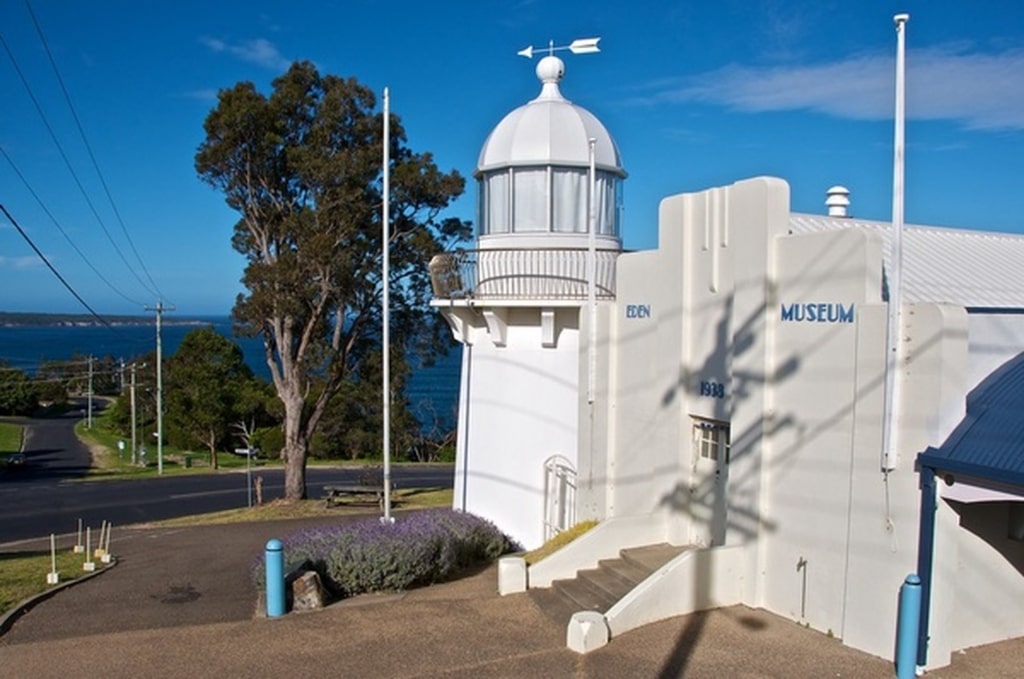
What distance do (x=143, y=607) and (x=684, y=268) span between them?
27.3 ft

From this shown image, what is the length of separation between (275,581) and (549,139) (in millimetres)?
8147

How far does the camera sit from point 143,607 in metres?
11.1

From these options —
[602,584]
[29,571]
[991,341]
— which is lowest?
[29,571]

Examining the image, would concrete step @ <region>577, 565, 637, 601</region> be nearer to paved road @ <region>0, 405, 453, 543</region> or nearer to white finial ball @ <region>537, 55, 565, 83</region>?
white finial ball @ <region>537, 55, 565, 83</region>

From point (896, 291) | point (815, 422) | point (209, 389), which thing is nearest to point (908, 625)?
point (815, 422)

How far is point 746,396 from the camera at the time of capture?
365 inches

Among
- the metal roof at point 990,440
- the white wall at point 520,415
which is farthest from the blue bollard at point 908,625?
the white wall at point 520,415

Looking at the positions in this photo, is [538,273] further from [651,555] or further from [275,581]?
[275,581]

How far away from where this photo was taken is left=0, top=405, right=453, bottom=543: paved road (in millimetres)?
25531

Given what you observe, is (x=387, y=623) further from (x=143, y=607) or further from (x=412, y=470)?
(x=412, y=470)

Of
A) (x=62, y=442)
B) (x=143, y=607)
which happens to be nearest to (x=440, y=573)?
(x=143, y=607)

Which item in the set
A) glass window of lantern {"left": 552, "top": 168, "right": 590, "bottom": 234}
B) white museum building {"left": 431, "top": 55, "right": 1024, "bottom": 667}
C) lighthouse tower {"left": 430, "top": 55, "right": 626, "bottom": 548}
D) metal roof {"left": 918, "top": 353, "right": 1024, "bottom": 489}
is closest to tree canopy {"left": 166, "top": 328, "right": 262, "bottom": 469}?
lighthouse tower {"left": 430, "top": 55, "right": 626, "bottom": 548}

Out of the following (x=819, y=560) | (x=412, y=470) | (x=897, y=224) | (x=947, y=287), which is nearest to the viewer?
(x=897, y=224)

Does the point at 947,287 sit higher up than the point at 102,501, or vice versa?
the point at 947,287
